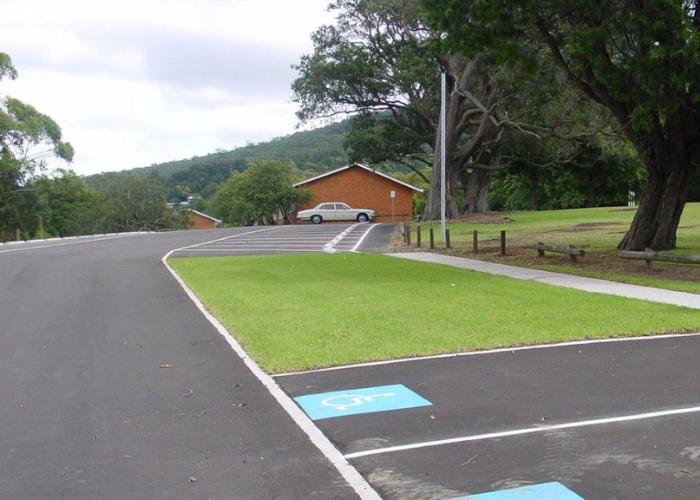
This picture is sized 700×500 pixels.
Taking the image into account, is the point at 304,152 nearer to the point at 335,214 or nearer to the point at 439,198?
the point at 335,214

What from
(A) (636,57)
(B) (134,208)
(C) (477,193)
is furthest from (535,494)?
→ (B) (134,208)

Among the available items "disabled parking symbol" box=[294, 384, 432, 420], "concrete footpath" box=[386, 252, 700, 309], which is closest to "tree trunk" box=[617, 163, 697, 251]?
"concrete footpath" box=[386, 252, 700, 309]

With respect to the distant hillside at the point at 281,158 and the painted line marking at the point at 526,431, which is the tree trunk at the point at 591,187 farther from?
the painted line marking at the point at 526,431

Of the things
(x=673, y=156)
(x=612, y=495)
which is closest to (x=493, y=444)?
(x=612, y=495)

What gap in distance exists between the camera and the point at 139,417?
6398mm

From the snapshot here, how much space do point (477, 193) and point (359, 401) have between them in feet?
138

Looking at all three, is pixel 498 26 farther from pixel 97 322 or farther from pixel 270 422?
pixel 270 422

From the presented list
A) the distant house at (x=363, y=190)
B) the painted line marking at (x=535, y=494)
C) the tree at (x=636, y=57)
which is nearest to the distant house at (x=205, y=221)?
the distant house at (x=363, y=190)

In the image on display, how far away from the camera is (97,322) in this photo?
11.3 meters

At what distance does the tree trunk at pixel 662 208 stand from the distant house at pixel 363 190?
43629 millimetres

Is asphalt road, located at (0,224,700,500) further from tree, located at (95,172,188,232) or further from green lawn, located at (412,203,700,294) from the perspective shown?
tree, located at (95,172,188,232)

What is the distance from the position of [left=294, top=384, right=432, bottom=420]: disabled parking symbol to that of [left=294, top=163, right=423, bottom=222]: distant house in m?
56.0

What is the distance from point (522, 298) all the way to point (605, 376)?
17.0 feet

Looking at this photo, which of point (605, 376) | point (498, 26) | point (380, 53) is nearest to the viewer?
point (605, 376)
